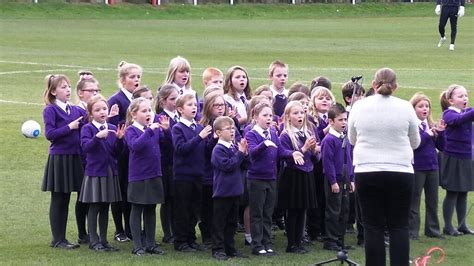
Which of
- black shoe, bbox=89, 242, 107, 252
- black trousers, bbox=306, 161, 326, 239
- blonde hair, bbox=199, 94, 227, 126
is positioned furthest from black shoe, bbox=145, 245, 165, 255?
black trousers, bbox=306, 161, 326, 239

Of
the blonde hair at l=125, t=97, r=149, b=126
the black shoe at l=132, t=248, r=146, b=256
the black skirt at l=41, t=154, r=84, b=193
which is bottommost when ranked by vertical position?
the black shoe at l=132, t=248, r=146, b=256

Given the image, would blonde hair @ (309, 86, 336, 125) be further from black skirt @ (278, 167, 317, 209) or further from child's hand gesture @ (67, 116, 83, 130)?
child's hand gesture @ (67, 116, 83, 130)

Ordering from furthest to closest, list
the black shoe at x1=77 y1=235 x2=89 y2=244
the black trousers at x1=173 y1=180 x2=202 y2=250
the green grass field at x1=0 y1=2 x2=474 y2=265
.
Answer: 1. the green grass field at x1=0 y1=2 x2=474 y2=265
2. the black shoe at x1=77 y1=235 x2=89 y2=244
3. the black trousers at x1=173 y1=180 x2=202 y2=250

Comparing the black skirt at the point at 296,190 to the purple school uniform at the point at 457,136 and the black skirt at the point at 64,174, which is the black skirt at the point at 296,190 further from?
the black skirt at the point at 64,174

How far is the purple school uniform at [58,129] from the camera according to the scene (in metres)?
12.1

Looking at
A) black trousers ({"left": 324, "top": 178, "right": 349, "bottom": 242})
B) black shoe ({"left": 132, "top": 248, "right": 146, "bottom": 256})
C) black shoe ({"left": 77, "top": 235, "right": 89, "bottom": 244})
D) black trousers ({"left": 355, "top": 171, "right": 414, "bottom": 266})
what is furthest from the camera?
black shoe ({"left": 77, "top": 235, "right": 89, "bottom": 244})

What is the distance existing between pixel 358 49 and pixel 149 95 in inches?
885

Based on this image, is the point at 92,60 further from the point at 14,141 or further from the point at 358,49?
the point at 14,141

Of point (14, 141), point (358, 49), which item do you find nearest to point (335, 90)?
point (14, 141)

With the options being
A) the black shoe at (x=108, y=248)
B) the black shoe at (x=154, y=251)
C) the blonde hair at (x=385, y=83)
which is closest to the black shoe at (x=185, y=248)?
the black shoe at (x=154, y=251)

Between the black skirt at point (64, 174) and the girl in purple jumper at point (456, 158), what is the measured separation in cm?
428

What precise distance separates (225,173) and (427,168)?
262 centimetres

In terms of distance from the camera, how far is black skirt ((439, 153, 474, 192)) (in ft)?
43.1

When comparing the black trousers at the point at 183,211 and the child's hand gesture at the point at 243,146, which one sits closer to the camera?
the child's hand gesture at the point at 243,146
